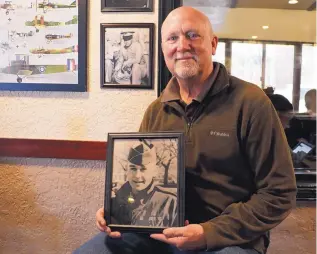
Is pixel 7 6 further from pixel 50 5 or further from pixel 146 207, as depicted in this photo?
pixel 146 207

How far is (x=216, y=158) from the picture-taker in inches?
49.4

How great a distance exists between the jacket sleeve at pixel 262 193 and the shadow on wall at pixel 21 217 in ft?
3.45

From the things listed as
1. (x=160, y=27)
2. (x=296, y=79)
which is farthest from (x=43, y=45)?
(x=296, y=79)

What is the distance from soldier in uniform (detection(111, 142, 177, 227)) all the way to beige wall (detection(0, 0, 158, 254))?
59 cm

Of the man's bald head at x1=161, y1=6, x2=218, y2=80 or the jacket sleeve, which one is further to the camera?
the man's bald head at x1=161, y1=6, x2=218, y2=80

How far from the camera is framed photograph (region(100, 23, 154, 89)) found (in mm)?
1769

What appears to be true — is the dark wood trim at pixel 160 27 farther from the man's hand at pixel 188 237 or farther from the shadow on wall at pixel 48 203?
the man's hand at pixel 188 237

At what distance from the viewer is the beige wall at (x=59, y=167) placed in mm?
1836

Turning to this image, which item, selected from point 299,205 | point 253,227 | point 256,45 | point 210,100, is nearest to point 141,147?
point 210,100

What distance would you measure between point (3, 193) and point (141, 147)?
104cm

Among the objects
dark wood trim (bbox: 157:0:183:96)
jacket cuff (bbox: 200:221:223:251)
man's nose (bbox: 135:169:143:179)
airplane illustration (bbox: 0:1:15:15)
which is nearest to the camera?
jacket cuff (bbox: 200:221:223:251)

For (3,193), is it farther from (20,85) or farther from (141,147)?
(141,147)

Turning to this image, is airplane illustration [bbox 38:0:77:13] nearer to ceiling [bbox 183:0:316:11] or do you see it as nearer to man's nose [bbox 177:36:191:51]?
ceiling [bbox 183:0:316:11]

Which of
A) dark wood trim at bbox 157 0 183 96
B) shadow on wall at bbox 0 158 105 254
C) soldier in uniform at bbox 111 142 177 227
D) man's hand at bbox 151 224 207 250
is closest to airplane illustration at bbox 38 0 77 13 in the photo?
dark wood trim at bbox 157 0 183 96
